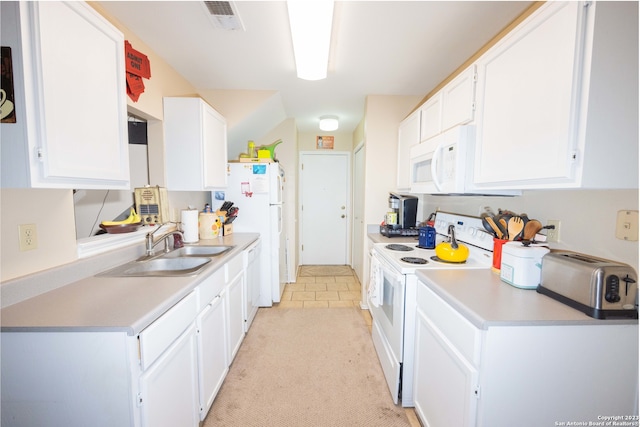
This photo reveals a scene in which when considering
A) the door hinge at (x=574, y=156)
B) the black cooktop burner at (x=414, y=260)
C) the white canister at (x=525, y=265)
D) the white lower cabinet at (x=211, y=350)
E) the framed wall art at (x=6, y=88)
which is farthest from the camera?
the black cooktop burner at (x=414, y=260)

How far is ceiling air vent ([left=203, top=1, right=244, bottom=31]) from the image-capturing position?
1486 mm

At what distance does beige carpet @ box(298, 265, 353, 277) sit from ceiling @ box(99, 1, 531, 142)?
2.48m

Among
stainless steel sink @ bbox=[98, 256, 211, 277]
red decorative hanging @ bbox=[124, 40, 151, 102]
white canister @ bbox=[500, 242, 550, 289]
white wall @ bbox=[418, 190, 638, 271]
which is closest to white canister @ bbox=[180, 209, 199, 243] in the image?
stainless steel sink @ bbox=[98, 256, 211, 277]

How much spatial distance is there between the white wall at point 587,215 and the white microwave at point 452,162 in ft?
0.45

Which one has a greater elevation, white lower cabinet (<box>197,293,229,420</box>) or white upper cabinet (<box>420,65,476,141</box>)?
white upper cabinet (<box>420,65,476,141</box>)

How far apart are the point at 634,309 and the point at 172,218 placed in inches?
110

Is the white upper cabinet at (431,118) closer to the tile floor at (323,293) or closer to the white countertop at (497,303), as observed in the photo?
the white countertop at (497,303)

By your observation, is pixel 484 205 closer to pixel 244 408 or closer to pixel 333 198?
pixel 244 408

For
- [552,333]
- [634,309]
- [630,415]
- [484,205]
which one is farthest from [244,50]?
[630,415]

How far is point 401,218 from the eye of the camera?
8.72 feet

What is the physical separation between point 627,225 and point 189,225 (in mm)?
2653

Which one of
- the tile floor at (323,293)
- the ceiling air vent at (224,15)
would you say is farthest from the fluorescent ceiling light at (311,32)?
the tile floor at (323,293)

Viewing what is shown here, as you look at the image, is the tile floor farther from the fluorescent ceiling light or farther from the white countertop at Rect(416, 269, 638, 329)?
the fluorescent ceiling light

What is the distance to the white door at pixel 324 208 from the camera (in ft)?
15.0
